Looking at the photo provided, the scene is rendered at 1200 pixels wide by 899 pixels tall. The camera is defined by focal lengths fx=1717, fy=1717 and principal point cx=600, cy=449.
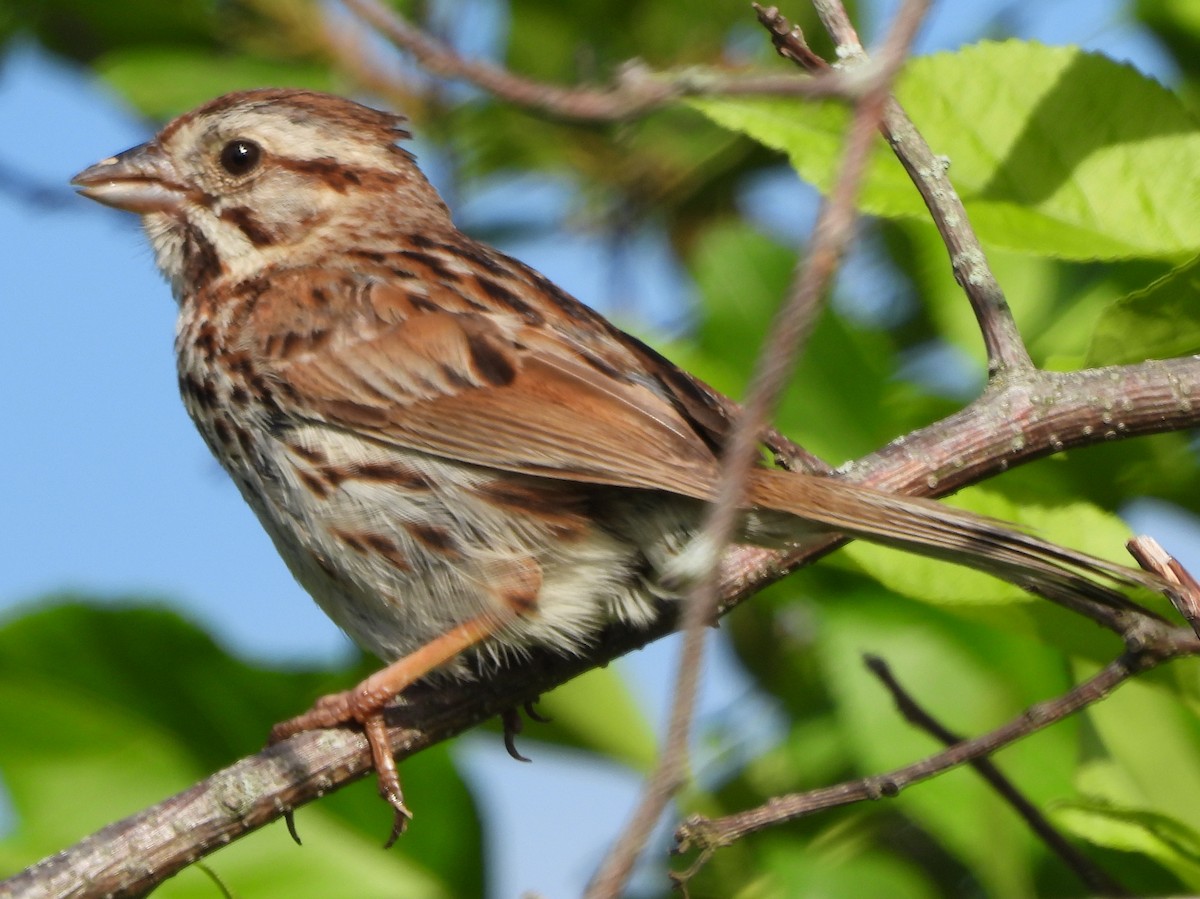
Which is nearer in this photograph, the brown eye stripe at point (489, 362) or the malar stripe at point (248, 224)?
the brown eye stripe at point (489, 362)

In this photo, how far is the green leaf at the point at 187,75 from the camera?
3.80 metres

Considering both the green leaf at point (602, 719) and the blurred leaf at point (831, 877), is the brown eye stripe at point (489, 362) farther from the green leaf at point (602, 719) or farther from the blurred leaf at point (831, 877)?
the blurred leaf at point (831, 877)

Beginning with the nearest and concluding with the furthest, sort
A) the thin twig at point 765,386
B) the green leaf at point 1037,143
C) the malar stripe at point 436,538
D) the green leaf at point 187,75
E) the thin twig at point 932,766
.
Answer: the thin twig at point 765,386, the thin twig at point 932,766, the green leaf at point 1037,143, the malar stripe at point 436,538, the green leaf at point 187,75

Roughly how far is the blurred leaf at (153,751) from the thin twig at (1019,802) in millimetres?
803

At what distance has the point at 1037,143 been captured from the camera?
8.68ft

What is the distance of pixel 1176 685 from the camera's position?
2.40 metres

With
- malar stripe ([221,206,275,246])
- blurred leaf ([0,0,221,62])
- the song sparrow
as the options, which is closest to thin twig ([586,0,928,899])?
the song sparrow

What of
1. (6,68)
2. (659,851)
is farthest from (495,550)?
(6,68)

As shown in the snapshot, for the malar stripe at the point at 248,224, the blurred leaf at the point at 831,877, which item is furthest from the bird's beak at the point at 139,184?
the blurred leaf at the point at 831,877

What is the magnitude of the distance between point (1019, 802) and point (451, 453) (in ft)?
3.82

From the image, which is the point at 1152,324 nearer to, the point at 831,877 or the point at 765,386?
the point at 831,877

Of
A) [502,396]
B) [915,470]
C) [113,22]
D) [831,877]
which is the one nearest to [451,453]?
[502,396]

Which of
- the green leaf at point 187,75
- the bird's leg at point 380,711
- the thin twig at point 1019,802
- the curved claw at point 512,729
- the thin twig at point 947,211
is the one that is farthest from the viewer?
the green leaf at point 187,75

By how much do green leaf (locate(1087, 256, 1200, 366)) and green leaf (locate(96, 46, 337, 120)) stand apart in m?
2.07
